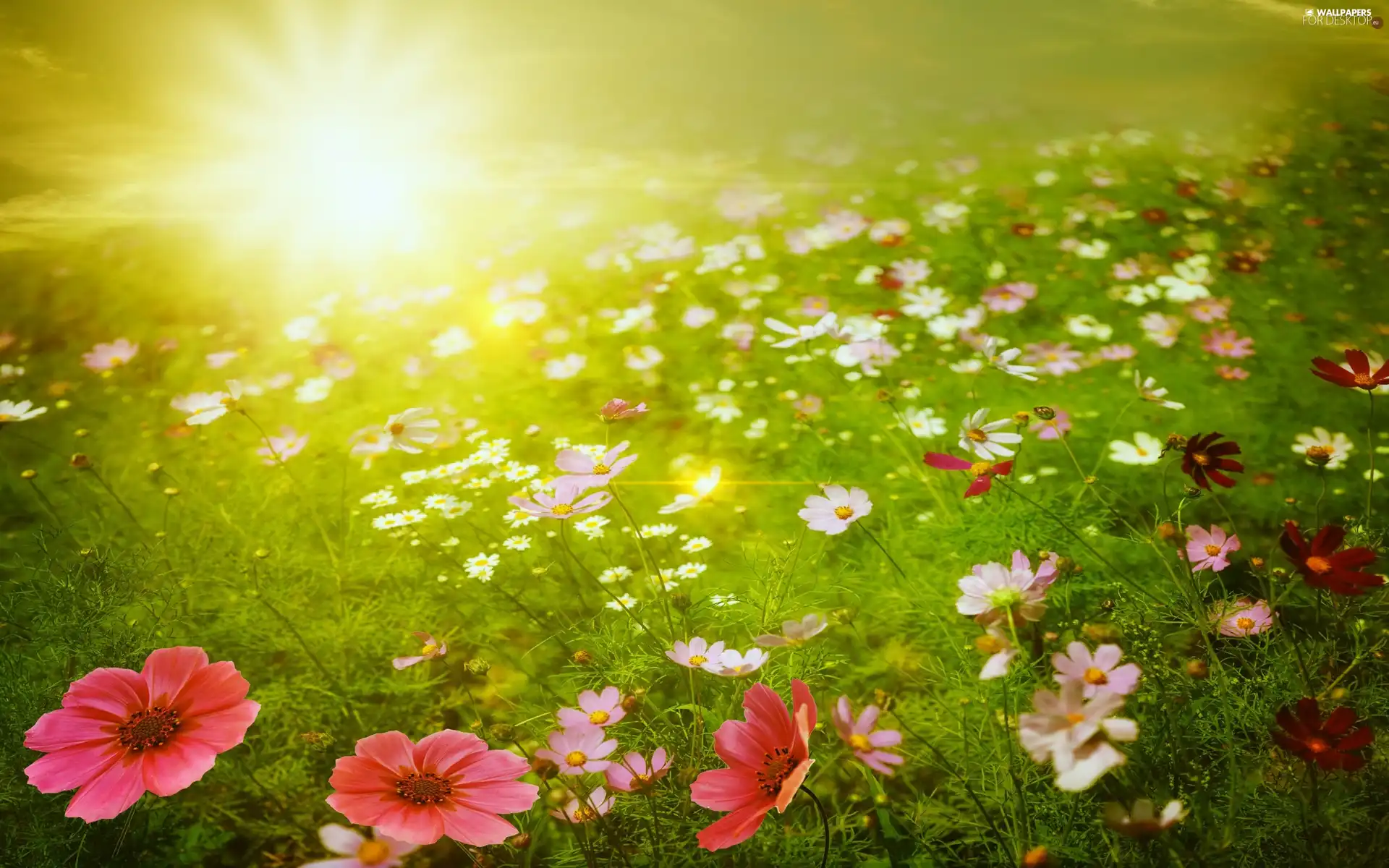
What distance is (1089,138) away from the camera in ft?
13.0

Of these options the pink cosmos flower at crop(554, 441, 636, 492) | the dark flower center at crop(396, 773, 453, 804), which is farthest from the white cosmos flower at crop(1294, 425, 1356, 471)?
the dark flower center at crop(396, 773, 453, 804)

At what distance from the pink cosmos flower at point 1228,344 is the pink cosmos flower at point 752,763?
2115 mm

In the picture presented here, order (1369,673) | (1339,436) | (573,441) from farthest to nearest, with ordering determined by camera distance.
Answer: (573,441)
(1339,436)
(1369,673)

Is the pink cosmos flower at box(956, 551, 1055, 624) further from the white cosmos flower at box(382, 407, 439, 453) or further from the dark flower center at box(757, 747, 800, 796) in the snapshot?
the white cosmos flower at box(382, 407, 439, 453)

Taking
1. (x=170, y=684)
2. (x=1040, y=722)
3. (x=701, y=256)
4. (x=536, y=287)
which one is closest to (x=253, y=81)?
(x=536, y=287)

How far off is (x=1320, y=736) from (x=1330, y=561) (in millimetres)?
162

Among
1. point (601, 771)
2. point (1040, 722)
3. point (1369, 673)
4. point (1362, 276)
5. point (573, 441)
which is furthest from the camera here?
point (1362, 276)

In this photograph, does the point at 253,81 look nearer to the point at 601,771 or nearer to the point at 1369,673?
the point at 601,771

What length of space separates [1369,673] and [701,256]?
98.5 inches

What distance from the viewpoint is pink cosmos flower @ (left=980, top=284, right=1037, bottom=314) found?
2.51 metres

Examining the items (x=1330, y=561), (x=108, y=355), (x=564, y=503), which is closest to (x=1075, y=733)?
(x=1330, y=561)

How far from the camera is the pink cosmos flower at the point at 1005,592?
743 mm

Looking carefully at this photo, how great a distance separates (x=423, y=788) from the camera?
72 cm

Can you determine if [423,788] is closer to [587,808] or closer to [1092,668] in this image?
[587,808]
